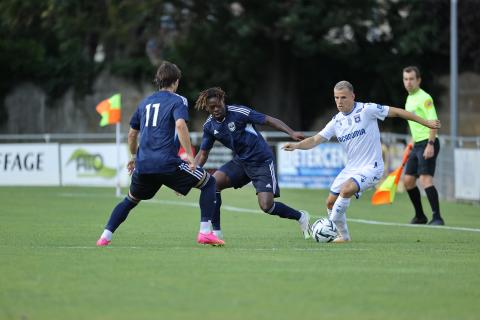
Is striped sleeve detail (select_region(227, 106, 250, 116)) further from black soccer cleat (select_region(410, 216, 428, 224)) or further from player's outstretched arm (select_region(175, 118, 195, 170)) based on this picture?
Answer: black soccer cleat (select_region(410, 216, 428, 224))

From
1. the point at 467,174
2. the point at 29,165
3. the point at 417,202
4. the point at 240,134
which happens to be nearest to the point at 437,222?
the point at 417,202

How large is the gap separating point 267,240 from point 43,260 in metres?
3.49

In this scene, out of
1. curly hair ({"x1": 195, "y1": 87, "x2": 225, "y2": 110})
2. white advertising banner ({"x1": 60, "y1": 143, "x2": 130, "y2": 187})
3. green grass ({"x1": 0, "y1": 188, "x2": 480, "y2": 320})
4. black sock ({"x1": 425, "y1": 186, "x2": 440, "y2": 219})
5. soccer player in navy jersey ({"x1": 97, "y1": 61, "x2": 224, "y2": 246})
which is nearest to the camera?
green grass ({"x1": 0, "y1": 188, "x2": 480, "y2": 320})

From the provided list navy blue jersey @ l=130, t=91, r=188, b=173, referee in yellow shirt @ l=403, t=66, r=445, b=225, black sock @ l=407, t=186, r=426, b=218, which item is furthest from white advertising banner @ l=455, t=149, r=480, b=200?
navy blue jersey @ l=130, t=91, r=188, b=173

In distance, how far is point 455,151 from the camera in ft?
79.3

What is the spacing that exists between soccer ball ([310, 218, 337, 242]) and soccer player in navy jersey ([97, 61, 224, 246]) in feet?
4.87

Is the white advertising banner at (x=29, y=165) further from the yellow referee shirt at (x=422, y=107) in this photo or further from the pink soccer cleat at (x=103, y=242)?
the pink soccer cleat at (x=103, y=242)

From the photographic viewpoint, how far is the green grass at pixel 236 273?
7938mm

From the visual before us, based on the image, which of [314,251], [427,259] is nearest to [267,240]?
[314,251]

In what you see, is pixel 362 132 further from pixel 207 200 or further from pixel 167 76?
pixel 167 76

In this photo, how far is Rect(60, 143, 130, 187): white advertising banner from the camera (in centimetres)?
3033

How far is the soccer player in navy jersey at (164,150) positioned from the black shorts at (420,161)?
536 centimetres

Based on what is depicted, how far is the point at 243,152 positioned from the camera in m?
13.7

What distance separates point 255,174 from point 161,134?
2.10 meters
